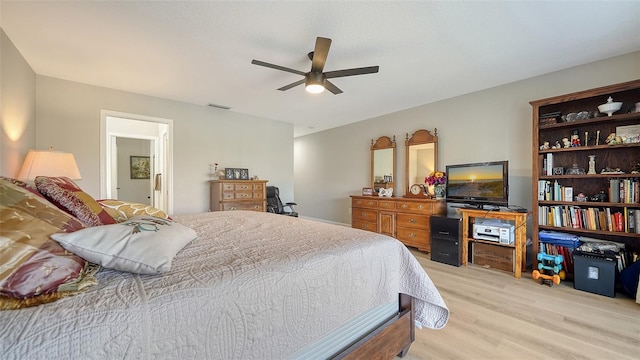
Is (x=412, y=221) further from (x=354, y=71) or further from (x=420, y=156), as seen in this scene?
(x=354, y=71)

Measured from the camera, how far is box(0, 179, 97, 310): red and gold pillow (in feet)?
2.10

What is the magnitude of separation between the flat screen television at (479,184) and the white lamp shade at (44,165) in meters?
4.63

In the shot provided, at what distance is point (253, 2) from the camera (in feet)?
6.22

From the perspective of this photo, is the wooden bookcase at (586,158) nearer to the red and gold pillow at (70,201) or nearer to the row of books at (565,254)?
the row of books at (565,254)

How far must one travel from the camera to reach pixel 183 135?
420 cm

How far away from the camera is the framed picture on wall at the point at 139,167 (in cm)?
586

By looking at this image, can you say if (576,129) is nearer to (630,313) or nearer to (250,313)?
(630,313)

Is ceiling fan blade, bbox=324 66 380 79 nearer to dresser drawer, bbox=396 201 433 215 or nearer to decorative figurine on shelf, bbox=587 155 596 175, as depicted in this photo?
dresser drawer, bbox=396 201 433 215

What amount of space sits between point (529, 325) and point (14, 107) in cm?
501

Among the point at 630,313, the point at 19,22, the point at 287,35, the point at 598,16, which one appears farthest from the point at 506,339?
the point at 19,22

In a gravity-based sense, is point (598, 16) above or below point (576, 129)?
above

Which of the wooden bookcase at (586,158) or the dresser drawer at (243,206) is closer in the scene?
the wooden bookcase at (586,158)

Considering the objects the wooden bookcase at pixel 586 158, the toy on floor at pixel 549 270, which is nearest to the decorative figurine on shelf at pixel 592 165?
the wooden bookcase at pixel 586 158

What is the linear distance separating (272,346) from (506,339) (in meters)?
1.80
